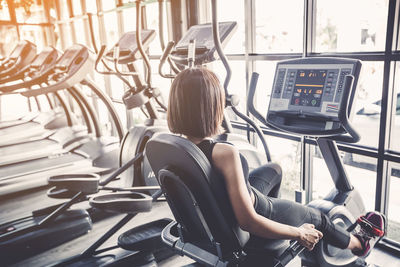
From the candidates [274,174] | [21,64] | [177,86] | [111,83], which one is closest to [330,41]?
[274,174]

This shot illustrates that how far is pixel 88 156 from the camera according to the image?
14.5 feet

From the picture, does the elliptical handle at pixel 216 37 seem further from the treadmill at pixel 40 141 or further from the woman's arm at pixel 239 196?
the treadmill at pixel 40 141

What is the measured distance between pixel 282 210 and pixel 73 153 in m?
3.76

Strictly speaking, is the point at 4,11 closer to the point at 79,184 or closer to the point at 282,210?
the point at 79,184

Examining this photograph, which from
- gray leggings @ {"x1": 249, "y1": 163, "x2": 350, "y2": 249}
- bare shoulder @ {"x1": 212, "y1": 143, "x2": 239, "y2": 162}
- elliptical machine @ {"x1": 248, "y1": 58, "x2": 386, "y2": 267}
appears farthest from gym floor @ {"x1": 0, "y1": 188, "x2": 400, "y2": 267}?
bare shoulder @ {"x1": 212, "y1": 143, "x2": 239, "y2": 162}

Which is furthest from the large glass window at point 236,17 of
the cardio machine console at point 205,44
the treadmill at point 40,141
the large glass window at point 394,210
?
the treadmill at point 40,141

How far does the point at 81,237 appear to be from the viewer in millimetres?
2734

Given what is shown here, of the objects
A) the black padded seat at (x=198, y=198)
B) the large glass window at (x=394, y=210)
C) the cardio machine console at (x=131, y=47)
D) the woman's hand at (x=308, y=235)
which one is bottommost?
the large glass window at (x=394, y=210)

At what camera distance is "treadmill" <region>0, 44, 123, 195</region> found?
11.8 feet

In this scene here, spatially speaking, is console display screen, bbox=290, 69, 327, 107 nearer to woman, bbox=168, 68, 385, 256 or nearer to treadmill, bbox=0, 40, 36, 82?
woman, bbox=168, 68, 385, 256

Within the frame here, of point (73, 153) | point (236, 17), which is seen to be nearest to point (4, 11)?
point (73, 153)

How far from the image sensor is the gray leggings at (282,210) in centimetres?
152

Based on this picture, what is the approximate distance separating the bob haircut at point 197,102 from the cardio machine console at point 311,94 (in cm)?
59

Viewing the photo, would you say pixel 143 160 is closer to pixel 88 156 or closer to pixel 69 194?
pixel 69 194
